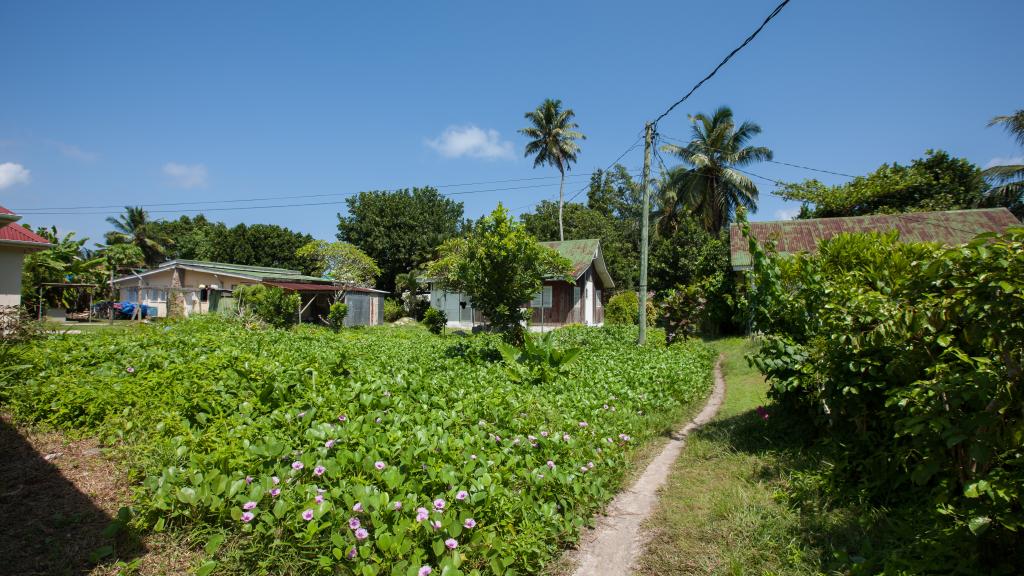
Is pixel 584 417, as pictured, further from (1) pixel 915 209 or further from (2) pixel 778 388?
(1) pixel 915 209

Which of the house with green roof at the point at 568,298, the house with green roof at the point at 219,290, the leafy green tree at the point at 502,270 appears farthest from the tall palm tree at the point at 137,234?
the leafy green tree at the point at 502,270

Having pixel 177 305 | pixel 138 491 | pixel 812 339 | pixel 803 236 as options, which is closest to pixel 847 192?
pixel 803 236

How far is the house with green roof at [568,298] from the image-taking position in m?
27.0

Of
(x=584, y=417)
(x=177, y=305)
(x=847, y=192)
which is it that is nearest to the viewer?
(x=584, y=417)

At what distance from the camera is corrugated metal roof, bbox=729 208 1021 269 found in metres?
19.5

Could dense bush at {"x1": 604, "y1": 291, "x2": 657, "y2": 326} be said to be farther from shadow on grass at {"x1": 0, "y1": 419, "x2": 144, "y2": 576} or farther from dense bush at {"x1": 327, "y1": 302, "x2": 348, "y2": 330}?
shadow on grass at {"x1": 0, "y1": 419, "x2": 144, "y2": 576}

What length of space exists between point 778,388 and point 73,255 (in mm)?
27790

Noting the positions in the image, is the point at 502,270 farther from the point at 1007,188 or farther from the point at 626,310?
the point at 1007,188

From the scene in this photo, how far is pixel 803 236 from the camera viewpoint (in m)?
21.8

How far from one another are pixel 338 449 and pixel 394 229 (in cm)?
3879

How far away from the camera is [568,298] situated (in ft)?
89.0

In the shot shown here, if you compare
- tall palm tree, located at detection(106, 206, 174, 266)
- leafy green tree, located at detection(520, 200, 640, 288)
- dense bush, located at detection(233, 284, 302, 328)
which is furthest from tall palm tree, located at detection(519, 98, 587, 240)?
tall palm tree, located at detection(106, 206, 174, 266)

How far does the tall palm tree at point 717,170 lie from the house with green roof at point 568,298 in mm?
6617

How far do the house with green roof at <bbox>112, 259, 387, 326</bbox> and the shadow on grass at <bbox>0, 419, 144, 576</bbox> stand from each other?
78.6 ft
